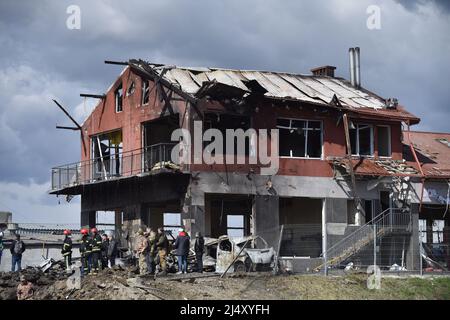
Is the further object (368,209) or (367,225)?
(368,209)

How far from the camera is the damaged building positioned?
40.6 meters

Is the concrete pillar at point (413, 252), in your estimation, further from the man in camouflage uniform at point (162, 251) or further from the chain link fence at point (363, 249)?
the man in camouflage uniform at point (162, 251)

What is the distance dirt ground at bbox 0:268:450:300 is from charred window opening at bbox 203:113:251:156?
8846 millimetres

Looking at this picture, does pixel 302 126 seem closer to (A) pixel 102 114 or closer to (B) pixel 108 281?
(A) pixel 102 114

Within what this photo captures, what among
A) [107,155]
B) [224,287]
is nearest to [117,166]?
[107,155]

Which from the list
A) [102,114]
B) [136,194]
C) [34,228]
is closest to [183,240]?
[136,194]

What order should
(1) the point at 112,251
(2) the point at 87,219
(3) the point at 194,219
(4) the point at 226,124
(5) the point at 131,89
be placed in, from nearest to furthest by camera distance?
→ 1. (1) the point at 112,251
2. (3) the point at 194,219
3. (4) the point at 226,124
4. (5) the point at 131,89
5. (2) the point at 87,219

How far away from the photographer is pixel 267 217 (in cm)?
4159

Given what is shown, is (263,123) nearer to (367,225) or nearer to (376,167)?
(376,167)

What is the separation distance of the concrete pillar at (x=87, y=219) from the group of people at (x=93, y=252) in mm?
10256

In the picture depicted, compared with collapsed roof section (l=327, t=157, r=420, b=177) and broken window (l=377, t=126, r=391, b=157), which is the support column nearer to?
collapsed roof section (l=327, t=157, r=420, b=177)

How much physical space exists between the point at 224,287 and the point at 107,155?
1743 centimetres

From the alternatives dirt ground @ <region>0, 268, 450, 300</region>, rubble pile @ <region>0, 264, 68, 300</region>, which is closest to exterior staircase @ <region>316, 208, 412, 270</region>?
dirt ground @ <region>0, 268, 450, 300</region>

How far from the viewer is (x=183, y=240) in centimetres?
3450
